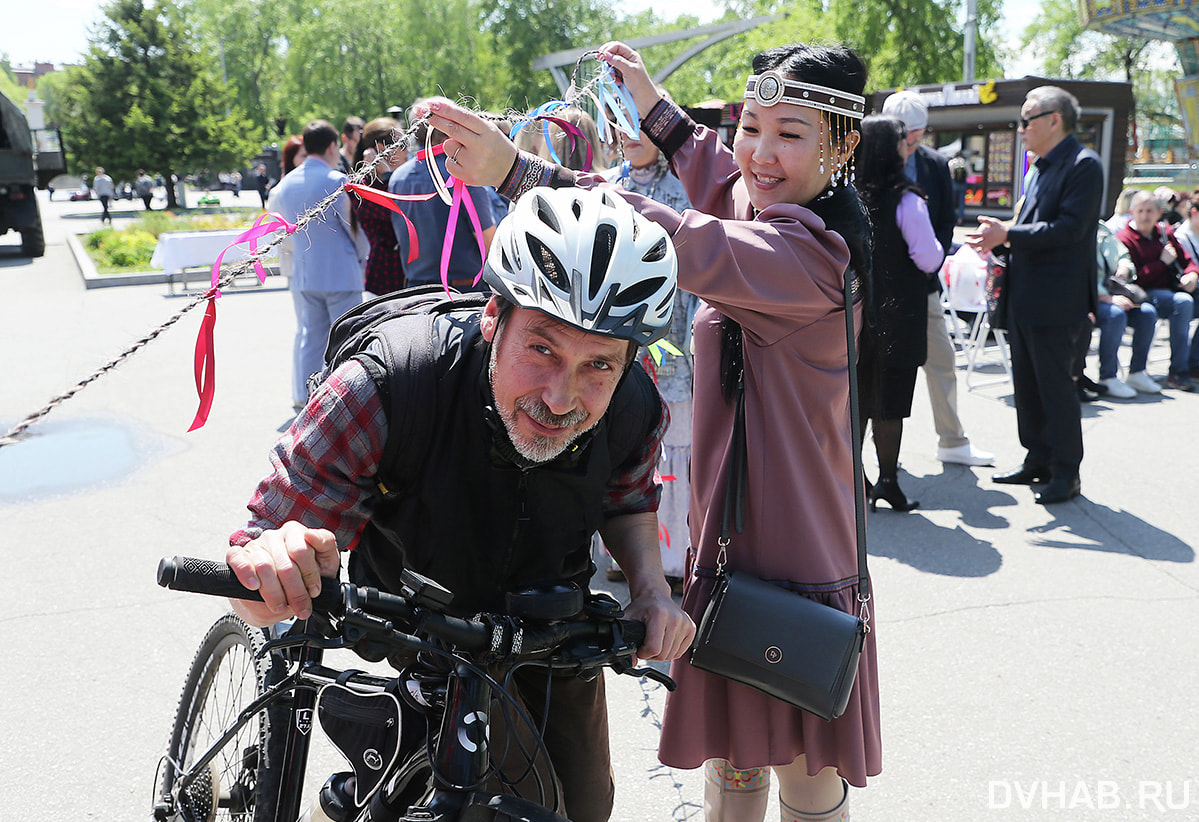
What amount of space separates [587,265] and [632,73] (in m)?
1.04

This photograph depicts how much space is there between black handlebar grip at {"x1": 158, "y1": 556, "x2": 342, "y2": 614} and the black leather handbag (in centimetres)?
95

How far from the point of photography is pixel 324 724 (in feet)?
6.70

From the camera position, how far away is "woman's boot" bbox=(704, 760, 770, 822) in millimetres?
2418

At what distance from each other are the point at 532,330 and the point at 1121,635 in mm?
3746

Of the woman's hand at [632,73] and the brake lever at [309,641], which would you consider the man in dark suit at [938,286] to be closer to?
the woman's hand at [632,73]

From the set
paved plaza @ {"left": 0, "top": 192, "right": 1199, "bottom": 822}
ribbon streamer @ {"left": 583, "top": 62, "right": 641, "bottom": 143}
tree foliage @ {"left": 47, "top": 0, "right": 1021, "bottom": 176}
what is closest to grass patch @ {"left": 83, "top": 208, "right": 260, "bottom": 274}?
tree foliage @ {"left": 47, "top": 0, "right": 1021, "bottom": 176}

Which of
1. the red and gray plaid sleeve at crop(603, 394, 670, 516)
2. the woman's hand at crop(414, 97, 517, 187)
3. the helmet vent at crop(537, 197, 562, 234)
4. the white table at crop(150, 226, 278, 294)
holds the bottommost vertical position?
the white table at crop(150, 226, 278, 294)

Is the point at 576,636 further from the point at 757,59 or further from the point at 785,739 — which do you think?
the point at 757,59

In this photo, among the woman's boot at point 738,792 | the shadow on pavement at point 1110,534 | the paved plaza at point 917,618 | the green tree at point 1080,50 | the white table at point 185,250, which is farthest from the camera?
the green tree at point 1080,50

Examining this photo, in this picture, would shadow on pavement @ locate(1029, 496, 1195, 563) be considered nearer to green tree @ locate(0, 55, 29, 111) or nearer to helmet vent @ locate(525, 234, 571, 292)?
helmet vent @ locate(525, 234, 571, 292)

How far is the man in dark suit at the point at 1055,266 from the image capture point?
233 inches

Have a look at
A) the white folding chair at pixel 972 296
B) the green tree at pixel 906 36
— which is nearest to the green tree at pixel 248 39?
the green tree at pixel 906 36

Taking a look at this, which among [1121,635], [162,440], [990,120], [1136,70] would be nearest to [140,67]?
[990,120]

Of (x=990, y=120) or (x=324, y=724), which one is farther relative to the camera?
(x=990, y=120)
